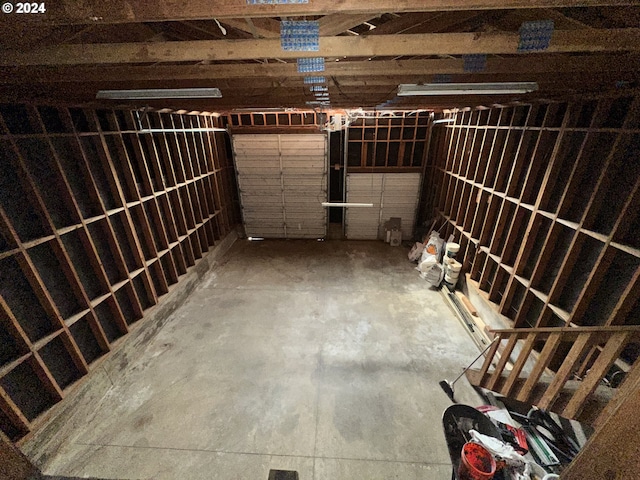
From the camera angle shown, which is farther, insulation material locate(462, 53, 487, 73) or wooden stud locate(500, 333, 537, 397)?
wooden stud locate(500, 333, 537, 397)

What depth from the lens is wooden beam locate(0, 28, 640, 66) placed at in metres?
1.87

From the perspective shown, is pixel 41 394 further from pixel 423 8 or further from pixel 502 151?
pixel 502 151

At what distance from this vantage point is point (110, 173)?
458cm

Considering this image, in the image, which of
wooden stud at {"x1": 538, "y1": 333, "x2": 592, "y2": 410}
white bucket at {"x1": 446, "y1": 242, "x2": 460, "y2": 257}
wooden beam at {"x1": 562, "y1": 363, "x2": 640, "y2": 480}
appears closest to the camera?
wooden beam at {"x1": 562, "y1": 363, "x2": 640, "y2": 480}

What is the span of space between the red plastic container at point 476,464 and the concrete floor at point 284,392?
734mm

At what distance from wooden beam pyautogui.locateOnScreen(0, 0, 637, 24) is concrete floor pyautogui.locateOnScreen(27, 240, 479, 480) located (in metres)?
4.40

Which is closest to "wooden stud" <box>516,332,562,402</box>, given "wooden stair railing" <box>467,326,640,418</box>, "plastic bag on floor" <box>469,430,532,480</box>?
"wooden stair railing" <box>467,326,640,418</box>

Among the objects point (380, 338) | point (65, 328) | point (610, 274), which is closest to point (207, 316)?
point (65, 328)

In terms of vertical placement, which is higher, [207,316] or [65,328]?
[65,328]

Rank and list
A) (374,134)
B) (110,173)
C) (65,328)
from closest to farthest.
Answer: (65,328)
(110,173)
(374,134)

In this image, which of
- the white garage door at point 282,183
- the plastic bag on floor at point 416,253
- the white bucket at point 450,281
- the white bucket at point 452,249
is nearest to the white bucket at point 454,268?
the white bucket at point 450,281

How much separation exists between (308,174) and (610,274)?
748 cm

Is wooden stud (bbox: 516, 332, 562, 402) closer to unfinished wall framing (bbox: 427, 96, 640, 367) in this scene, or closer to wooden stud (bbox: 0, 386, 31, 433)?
unfinished wall framing (bbox: 427, 96, 640, 367)

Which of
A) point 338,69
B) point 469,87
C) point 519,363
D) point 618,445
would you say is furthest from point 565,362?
point 338,69
